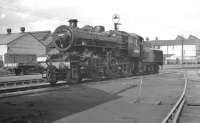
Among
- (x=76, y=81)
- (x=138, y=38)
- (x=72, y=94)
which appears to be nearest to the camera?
(x=72, y=94)

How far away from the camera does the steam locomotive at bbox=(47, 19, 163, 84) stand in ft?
57.5

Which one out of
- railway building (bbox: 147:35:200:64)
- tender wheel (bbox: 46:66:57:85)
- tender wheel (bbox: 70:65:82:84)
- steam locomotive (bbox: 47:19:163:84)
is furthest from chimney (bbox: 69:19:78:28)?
railway building (bbox: 147:35:200:64)

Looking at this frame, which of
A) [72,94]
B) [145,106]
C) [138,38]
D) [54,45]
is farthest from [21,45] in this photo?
[145,106]

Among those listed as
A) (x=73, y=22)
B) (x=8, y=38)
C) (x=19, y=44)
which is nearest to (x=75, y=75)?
(x=73, y=22)

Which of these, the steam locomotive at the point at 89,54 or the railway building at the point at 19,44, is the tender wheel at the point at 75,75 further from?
the railway building at the point at 19,44

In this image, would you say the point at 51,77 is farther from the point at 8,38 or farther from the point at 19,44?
the point at 8,38

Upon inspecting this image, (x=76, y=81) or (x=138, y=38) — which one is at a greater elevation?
(x=138, y=38)

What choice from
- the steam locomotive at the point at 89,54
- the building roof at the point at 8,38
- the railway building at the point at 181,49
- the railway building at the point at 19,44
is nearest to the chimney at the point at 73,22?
the steam locomotive at the point at 89,54

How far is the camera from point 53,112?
8.14m

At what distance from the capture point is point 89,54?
750 inches

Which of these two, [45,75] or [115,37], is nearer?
[45,75]

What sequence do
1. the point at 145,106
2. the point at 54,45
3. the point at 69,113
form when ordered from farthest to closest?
the point at 54,45 → the point at 145,106 → the point at 69,113

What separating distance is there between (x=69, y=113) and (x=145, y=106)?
9.60 ft

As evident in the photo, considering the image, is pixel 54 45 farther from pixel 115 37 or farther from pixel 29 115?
pixel 29 115
